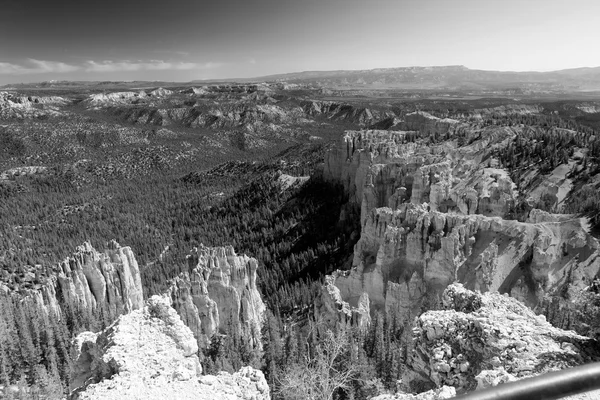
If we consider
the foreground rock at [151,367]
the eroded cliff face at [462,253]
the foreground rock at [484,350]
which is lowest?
the eroded cliff face at [462,253]

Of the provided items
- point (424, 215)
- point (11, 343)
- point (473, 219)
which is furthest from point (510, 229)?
point (11, 343)

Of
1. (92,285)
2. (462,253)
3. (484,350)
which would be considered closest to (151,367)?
(484,350)

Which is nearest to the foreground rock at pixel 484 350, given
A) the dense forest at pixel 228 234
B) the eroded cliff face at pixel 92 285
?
the dense forest at pixel 228 234

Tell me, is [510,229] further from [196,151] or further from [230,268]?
[196,151]

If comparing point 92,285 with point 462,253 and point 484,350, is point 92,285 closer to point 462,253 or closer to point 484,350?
point 462,253

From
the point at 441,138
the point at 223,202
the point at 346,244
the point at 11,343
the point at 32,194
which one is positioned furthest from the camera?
the point at 32,194

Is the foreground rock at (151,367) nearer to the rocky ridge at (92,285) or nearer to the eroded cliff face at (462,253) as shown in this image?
the eroded cliff face at (462,253)
